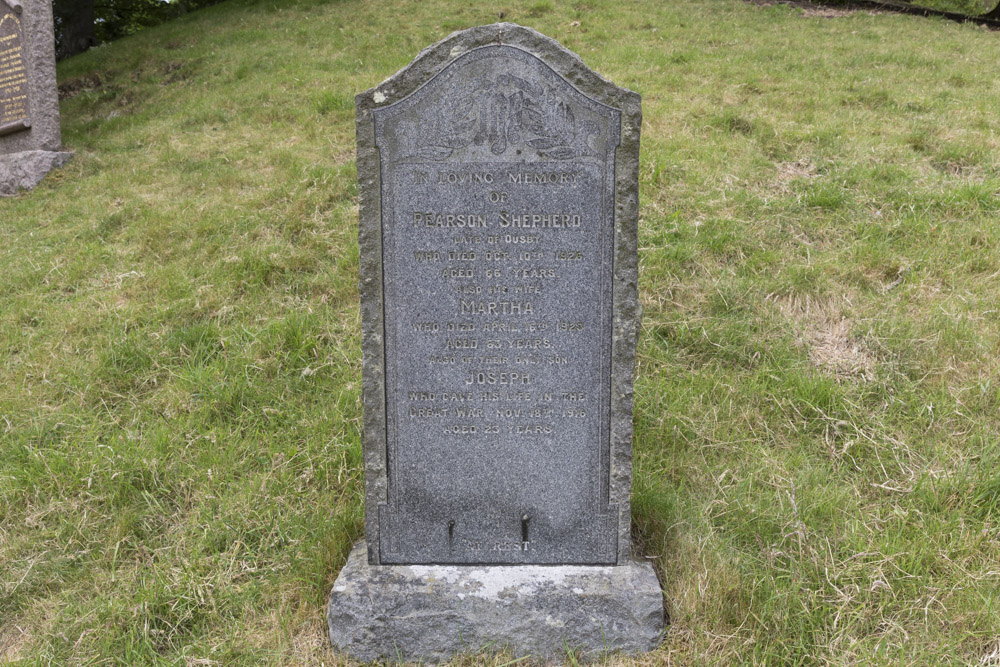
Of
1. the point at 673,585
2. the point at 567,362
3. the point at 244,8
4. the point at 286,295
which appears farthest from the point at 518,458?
the point at 244,8

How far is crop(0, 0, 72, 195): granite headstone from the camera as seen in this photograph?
26.2ft

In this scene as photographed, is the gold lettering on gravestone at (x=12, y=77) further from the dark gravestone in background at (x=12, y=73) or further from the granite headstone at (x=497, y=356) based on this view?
the granite headstone at (x=497, y=356)

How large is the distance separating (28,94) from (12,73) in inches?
16.9

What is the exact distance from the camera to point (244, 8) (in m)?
14.2

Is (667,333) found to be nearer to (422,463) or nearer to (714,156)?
(422,463)

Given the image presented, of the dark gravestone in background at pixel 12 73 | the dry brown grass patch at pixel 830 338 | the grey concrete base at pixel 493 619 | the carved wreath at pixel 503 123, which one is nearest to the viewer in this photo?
the carved wreath at pixel 503 123

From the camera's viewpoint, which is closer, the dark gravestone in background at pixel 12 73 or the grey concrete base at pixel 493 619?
the grey concrete base at pixel 493 619

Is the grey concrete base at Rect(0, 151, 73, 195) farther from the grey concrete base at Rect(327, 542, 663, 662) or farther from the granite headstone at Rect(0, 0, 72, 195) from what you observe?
the grey concrete base at Rect(327, 542, 663, 662)

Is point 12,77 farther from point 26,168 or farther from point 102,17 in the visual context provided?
point 102,17

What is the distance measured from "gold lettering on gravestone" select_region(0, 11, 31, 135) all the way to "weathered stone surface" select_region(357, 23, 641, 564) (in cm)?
796

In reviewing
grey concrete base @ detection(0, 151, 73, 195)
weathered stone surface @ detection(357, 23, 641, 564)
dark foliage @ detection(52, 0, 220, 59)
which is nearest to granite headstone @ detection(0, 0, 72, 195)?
grey concrete base @ detection(0, 151, 73, 195)

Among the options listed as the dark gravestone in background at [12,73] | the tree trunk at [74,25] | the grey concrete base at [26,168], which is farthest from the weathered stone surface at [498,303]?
the tree trunk at [74,25]

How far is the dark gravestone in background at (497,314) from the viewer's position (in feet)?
8.30

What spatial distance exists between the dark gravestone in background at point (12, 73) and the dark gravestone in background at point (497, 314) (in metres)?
8.01
